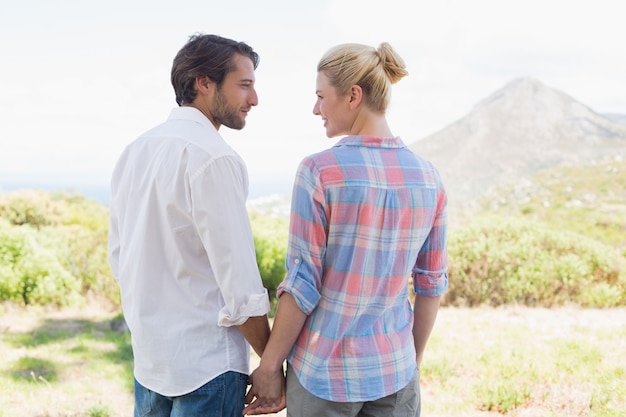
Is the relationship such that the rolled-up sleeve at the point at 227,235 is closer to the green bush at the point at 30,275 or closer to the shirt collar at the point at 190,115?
the shirt collar at the point at 190,115

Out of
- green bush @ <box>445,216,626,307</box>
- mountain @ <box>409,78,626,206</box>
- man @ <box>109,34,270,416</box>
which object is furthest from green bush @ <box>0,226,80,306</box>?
mountain @ <box>409,78,626,206</box>

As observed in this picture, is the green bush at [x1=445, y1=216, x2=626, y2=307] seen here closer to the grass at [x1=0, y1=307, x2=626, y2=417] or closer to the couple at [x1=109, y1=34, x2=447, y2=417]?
the grass at [x1=0, y1=307, x2=626, y2=417]

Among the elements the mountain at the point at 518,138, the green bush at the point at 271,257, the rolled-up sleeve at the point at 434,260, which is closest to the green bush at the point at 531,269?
the green bush at the point at 271,257

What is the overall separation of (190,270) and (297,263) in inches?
10.4

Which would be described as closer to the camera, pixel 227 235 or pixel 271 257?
pixel 227 235

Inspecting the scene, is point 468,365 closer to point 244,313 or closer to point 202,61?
point 244,313

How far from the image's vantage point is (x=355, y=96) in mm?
1479

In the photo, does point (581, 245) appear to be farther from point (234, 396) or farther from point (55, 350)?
point (234, 396)

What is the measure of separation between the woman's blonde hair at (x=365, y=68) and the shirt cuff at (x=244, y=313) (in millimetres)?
541

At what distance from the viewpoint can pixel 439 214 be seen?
1626 mm

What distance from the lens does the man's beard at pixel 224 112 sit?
1632mm

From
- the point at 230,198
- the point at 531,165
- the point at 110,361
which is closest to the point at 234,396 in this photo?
the point at 230,198

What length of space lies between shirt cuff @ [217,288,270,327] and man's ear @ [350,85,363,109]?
0.52 metres

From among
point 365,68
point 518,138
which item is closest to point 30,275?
point 365,68
